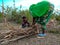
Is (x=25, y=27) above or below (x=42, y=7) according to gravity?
below

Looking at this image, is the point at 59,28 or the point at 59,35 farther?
the point at 59,28

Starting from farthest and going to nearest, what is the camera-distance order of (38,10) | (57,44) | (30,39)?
(38,10) < (30,39) < (57,44)

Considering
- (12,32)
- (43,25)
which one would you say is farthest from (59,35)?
(12,32)

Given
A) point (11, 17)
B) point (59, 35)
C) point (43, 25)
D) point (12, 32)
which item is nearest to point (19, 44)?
point (12, 32)

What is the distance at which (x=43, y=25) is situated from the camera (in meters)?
5.97

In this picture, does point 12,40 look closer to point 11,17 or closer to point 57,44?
point 57,44

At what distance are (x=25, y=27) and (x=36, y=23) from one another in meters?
0.51

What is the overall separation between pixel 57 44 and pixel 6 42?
1343 millimetres

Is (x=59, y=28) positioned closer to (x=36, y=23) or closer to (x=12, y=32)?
(x=36, y=23)

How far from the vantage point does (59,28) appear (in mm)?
6859

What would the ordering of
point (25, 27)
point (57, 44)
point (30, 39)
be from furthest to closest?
point (25, 27) → point (30, 39) → point (57, 44)

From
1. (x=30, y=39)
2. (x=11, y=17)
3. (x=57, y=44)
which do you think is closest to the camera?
(x=57, y=44)

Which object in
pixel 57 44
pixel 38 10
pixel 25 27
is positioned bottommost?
pixel 57 44

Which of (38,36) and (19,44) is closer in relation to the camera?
(19,44)
